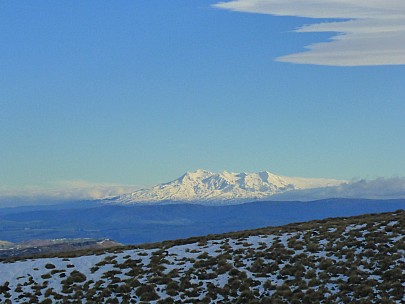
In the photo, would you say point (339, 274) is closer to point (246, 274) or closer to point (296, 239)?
point (246, 274)

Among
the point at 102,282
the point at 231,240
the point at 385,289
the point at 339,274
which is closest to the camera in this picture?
the point at 385,289

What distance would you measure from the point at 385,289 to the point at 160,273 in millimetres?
13190

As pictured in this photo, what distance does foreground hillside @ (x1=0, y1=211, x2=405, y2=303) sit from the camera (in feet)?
124

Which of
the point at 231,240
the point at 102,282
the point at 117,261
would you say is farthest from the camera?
the point at 231,240

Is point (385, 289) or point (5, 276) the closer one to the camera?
point (385, 289)

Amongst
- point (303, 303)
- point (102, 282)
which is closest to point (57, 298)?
point (102, 282)

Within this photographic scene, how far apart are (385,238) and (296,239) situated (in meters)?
6.07

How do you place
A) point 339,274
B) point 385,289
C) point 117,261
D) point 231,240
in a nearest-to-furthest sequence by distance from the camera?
point 385,289, point 339,274, point 117,261, point 231,240

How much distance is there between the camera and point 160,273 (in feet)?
140

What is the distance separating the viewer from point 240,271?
137 feet

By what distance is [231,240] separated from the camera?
5009 cm

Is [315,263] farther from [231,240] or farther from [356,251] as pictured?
[231,240]

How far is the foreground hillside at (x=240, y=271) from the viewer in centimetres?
3772

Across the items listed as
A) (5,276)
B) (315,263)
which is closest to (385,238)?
(315,263)
